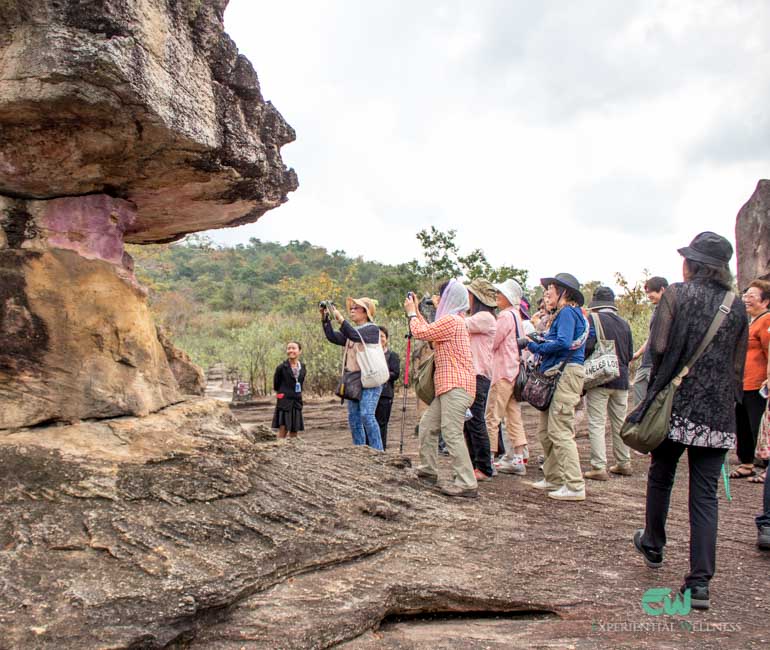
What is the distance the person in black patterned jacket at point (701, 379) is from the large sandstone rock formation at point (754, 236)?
737 cm

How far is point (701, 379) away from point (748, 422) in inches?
122

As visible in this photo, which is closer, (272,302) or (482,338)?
(482,338)

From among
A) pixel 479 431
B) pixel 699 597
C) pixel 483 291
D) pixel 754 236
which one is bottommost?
pixel 699 597

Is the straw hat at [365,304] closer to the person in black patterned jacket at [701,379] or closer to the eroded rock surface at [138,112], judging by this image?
the eroded rock surface at [138,112]

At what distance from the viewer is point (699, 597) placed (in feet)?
10.2

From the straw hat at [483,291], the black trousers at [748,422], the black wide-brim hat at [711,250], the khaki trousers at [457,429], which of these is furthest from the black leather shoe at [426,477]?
the black trousers at [748,422]

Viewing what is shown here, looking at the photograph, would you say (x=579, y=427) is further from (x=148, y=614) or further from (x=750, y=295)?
(x=148, y=614)

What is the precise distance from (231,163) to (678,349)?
2791 millimetres

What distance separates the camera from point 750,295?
18.3 ft

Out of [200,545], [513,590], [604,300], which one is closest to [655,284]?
[604,300]

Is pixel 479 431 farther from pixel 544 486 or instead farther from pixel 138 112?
pixel 138 112

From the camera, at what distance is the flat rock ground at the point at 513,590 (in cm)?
291

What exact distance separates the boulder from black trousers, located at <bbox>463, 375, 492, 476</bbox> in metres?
2.50

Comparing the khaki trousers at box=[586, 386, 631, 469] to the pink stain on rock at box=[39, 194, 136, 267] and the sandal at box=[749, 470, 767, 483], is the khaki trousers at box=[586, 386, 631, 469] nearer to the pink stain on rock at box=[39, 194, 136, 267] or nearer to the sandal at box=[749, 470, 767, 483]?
the sandal at box=[749, 470, 767, 483]
